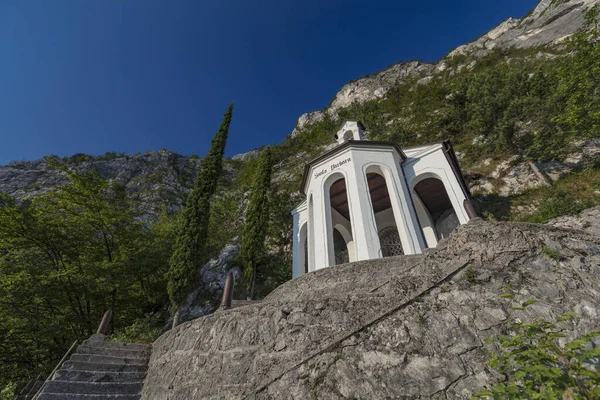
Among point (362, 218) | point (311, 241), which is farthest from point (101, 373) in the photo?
point (362, 218)

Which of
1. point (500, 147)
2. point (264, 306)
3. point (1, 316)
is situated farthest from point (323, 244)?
point (500, 147)

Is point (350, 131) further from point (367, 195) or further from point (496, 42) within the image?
point (496, 42)

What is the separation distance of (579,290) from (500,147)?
18648 millimetres

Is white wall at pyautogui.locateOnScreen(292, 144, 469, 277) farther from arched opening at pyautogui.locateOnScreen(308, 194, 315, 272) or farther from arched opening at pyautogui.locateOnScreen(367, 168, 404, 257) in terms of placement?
arched opening at pyautogui.locateOnScreen(367, 168, 404, 257)

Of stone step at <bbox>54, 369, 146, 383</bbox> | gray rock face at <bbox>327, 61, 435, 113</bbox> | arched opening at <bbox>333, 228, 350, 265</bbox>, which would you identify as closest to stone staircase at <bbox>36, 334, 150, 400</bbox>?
stone step at <bbox>54, 369, 146, 383</bbox>

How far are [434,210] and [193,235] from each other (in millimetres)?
13667

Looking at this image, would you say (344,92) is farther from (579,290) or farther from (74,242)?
(579,290)

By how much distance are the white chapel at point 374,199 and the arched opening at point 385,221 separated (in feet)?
0.18

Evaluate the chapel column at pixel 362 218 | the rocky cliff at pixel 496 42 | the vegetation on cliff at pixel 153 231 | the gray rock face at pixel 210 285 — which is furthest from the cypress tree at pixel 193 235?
the rocky cliff at pixel 496 42

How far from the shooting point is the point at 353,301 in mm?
3582

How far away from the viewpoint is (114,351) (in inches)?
261

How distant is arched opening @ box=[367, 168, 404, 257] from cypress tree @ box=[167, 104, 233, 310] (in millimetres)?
9336

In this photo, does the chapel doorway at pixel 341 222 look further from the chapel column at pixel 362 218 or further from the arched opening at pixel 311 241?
the chapel column at pixel 362 218

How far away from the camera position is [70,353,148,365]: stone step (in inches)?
237
